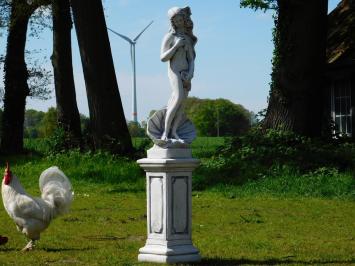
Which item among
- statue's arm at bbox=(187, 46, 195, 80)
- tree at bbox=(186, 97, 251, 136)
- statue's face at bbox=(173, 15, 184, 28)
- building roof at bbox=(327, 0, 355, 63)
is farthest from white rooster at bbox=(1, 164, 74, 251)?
tree at bbox=(186, 97, 251, 136)

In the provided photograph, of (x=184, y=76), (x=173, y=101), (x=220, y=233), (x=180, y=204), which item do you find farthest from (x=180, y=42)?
(x=220, y=233)

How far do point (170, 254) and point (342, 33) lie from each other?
66.4ft

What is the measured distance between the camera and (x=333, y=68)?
2716 cm

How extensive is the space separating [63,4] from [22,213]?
19.6 meters

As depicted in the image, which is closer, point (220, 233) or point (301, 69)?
point (220, 233)

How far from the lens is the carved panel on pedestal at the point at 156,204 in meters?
9.98

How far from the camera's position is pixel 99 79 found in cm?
2411

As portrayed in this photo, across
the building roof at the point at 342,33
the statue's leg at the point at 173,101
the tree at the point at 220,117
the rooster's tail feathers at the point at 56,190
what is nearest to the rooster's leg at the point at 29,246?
the rooster's tail feathers at the point at 56,190

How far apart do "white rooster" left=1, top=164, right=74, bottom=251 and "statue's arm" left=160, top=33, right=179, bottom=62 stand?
96.7 inches

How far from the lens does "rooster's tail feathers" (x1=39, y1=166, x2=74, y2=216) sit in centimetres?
1120

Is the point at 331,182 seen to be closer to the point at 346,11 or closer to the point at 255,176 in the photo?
the point at 255,176

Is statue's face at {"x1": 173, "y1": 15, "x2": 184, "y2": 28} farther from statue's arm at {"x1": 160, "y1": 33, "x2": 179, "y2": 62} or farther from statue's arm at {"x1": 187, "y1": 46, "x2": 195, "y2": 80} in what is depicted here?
statue's arm at {"x1": 187, "y1": 46, "x2": 195, "y2": 80}

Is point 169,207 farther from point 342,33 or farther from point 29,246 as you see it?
point 342,33

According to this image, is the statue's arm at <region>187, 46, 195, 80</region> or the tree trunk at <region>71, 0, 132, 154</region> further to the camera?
the tree trunk at <region>71, 0, 132, 154</region>
